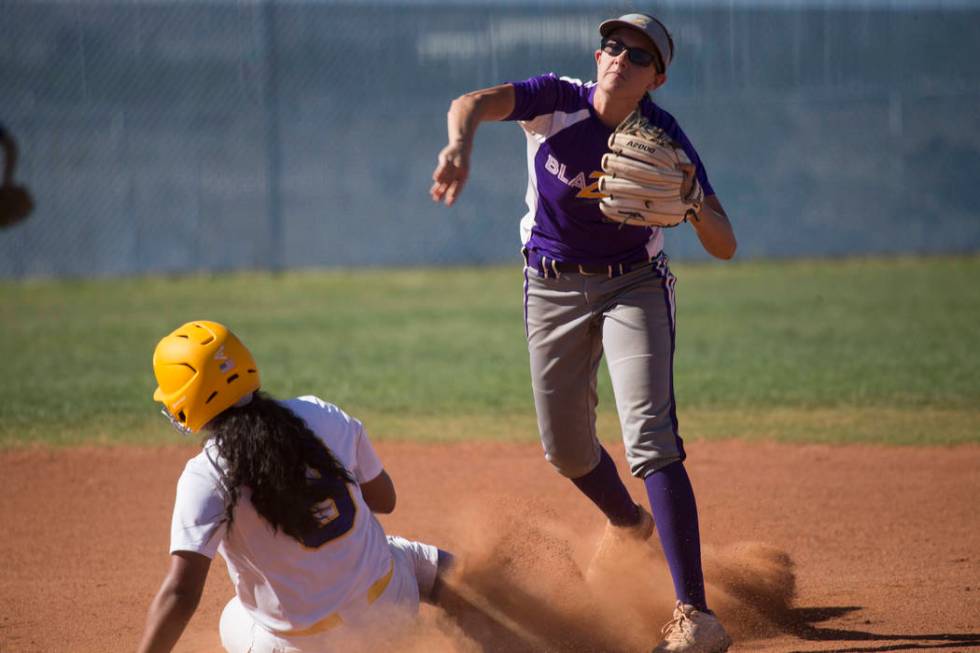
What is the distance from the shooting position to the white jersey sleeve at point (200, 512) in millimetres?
3193

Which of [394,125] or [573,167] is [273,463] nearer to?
[573,167]

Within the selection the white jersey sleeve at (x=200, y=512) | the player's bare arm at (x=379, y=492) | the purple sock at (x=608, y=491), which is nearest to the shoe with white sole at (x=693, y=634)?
the purple sock at (x=608, y=491)

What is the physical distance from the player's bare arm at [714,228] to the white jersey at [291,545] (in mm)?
1372

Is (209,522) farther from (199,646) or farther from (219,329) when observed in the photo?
(199,646)

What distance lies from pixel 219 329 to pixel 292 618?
89cm

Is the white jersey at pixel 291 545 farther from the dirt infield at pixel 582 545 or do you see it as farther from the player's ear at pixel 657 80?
the player's ear at pixel 657 80

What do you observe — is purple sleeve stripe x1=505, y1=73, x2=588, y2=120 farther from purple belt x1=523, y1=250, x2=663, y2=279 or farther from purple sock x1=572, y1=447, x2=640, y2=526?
purple sock x1=572, y1=447, x2=640, y2=526

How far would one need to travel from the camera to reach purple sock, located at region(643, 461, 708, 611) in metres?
3.76

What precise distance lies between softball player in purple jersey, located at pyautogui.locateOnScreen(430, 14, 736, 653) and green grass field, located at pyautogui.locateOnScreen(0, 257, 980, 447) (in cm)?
347

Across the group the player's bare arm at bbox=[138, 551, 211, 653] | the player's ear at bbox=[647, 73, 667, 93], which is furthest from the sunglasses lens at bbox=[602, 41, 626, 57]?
the player's bare arm at bbox=[138, 551, 211, 653]

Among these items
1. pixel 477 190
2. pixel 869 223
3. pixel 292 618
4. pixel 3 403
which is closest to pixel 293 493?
pixel 292 618

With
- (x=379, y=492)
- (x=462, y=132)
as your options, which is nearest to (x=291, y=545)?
(x=379, y=492)

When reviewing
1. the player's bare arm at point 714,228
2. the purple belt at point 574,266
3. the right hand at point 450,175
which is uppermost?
the right hand at point 450,175

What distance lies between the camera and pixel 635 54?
407 cm
